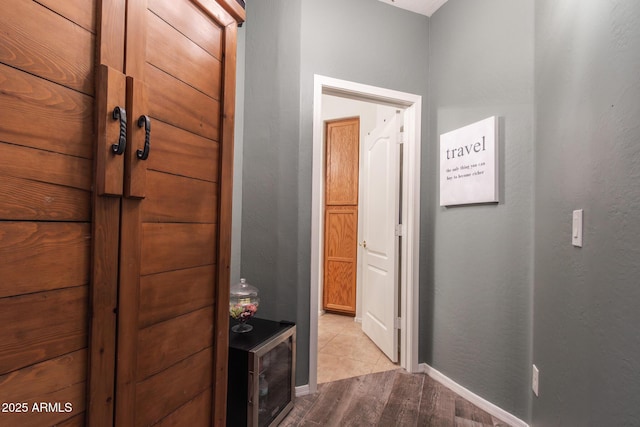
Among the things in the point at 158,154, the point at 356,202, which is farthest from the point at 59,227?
the point at 356,202

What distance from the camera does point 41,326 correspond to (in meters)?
0.62

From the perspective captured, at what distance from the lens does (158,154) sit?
868 millimetres

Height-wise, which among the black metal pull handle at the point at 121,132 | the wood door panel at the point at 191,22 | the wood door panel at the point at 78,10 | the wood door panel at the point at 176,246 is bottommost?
the wood door panel at the point at 176,246

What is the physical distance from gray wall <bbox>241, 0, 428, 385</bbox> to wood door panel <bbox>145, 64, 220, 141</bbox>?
101cm

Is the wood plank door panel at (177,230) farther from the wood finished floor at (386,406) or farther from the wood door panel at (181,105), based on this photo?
the wood finished floor at (386,406)

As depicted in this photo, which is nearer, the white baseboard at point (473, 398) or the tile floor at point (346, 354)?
A: the white baseboard at point (473, 398)

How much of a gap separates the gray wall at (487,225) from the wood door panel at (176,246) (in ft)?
5.53

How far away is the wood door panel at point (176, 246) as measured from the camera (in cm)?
85

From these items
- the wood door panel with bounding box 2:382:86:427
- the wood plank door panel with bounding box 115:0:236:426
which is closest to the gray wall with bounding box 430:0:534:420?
the wood plank door panel with bounding box 115:0:236:426

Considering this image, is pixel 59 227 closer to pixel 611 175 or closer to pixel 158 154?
pixel 158 154

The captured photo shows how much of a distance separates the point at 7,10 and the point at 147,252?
21.8 inches

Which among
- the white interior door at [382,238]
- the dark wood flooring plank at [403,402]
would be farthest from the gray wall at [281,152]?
the white interior door at [382,238]

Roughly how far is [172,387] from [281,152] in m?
1.50

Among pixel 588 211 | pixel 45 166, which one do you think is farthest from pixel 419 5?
pixel 45 166
